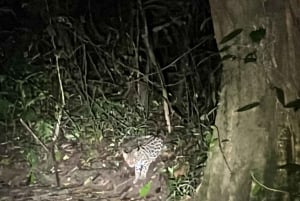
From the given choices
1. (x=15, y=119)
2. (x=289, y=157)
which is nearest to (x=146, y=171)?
(x=15, y=119)

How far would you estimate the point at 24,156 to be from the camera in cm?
440

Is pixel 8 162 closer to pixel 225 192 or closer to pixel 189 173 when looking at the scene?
pixel 189 173

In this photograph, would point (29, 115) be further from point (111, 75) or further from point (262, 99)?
point (262, 99)

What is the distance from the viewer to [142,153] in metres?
4.12

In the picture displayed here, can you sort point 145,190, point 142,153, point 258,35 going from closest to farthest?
point 258,35 < point 145,190 < point 142,153

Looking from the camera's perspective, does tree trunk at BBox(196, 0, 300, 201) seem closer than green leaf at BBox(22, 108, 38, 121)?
Yes

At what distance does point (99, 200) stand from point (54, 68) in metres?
1.37

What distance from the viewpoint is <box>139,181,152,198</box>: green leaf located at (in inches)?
152

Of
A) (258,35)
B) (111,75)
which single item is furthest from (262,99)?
(111,75)

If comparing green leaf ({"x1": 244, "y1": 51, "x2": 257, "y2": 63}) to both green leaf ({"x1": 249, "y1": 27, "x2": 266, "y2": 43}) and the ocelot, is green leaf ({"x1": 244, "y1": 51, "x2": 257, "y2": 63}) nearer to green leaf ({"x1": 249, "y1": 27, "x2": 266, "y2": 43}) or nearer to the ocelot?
green leaf ({"x1": 249, "y1": 27, "x2": 266, "y2": 43})

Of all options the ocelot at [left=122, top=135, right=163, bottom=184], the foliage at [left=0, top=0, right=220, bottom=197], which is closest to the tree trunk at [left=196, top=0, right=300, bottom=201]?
the ocelot at [left=122, top=135, right=163, bottom=184]

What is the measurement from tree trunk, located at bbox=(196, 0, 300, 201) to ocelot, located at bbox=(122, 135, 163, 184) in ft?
3.59

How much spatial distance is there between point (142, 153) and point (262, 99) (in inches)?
56.2

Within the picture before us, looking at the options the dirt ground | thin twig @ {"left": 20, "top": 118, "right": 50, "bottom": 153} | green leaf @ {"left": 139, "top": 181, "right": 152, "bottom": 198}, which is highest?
thin twig @ {"left": 20, "top": 118, "right": 50, "bottom": 153}
